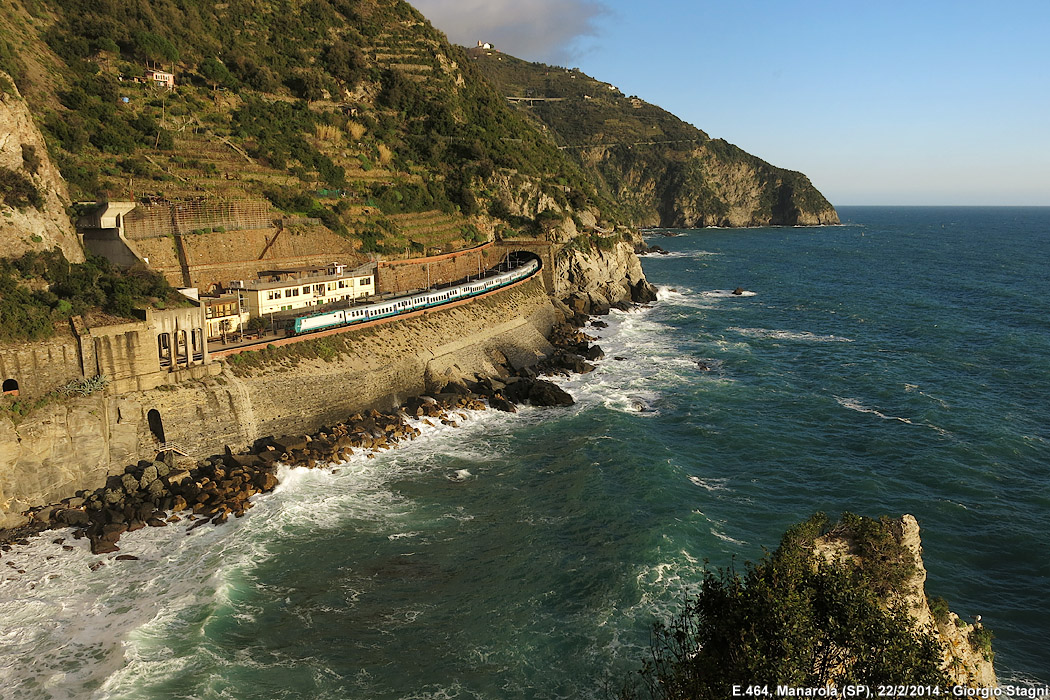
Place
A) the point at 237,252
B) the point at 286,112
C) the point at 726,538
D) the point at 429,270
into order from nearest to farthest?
the point at 726,538, the point at 237,252, the point at 429,270, the point at 286,112

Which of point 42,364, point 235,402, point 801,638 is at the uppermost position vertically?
point 42,364

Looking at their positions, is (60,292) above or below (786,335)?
above

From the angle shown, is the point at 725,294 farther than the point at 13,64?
Yes

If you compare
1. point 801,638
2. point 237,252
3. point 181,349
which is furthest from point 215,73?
point 801,638

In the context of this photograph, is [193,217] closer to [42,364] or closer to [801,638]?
[42,364]

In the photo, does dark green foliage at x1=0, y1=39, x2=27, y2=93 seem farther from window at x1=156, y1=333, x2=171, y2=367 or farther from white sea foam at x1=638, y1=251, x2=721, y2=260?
white sea foam at x1=638, y1=251, x2=721, y2=260

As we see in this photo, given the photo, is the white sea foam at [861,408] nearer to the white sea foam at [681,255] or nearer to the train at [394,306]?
the train at [394,306]

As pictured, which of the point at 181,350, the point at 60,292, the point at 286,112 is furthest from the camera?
the point at 286,112
